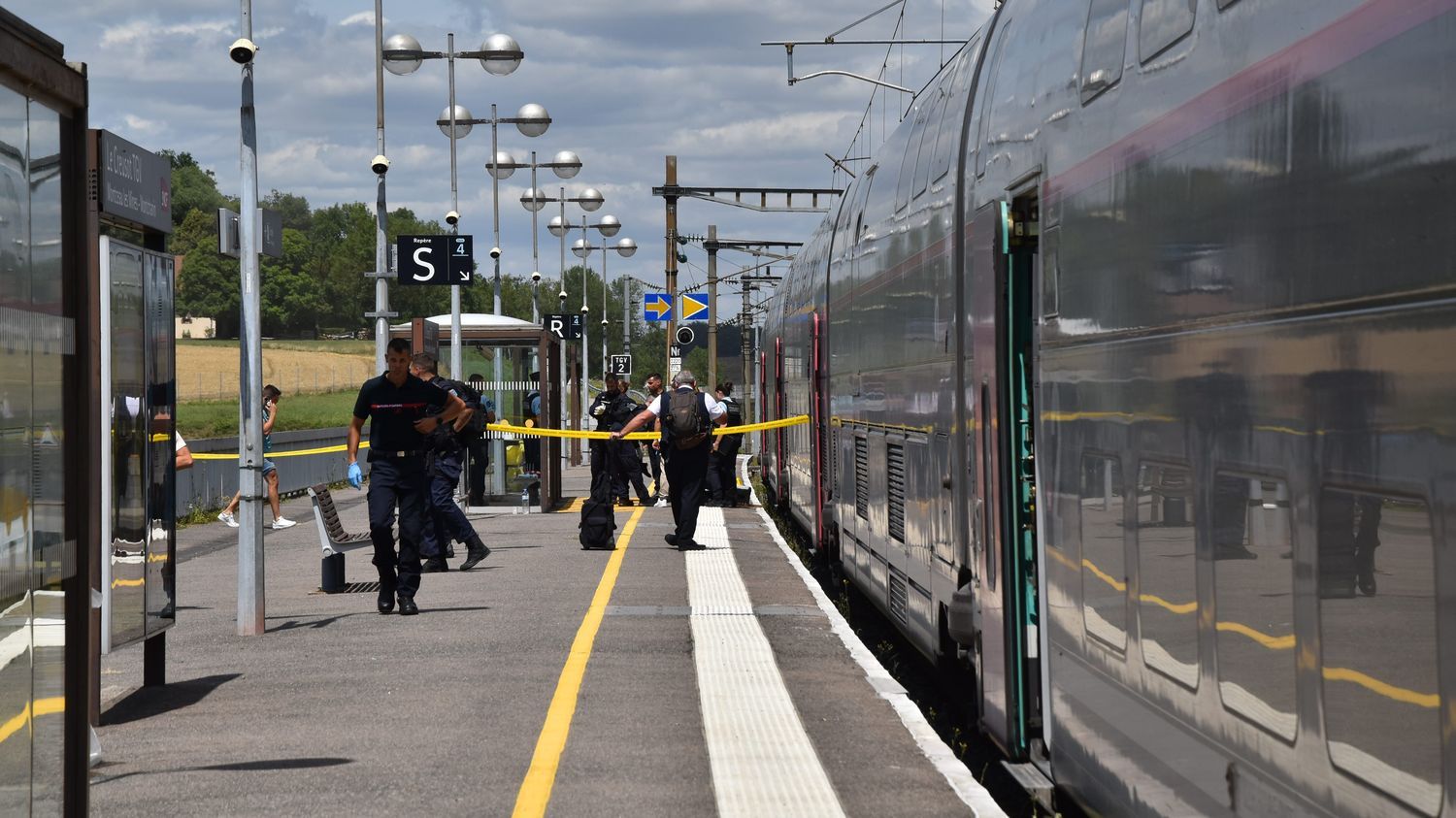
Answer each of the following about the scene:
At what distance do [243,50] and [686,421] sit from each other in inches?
291

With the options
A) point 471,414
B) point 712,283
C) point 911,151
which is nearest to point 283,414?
point 712,283

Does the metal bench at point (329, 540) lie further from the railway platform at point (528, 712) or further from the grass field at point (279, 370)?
the grass field at point (279, 370)

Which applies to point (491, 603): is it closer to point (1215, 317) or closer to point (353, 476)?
point (353, 476)

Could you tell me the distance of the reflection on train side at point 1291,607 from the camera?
11.4 ft

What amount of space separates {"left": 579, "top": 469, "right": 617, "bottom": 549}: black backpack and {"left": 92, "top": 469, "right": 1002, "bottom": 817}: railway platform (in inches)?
138

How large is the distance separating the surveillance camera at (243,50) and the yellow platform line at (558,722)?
13.6ft

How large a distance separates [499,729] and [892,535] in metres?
3.97

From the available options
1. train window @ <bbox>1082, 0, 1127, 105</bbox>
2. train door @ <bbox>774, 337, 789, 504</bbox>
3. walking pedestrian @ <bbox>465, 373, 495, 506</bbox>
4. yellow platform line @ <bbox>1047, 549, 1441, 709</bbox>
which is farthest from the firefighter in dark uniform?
yellow platform line @ <bbox>1047, 549, 1441, 709</bbox>

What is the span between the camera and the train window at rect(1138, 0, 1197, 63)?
5023 mm

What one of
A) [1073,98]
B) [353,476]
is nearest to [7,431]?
[1073,98]

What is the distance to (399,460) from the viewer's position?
13070mm

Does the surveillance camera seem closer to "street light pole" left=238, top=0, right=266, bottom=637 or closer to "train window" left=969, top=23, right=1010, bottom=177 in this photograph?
"street light pole" left=238, top=0, right=266, bottom=637

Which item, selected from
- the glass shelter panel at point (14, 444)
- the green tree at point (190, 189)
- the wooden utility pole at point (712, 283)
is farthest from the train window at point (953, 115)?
the green tree at point (190, 189)

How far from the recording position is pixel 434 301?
16438 cm
